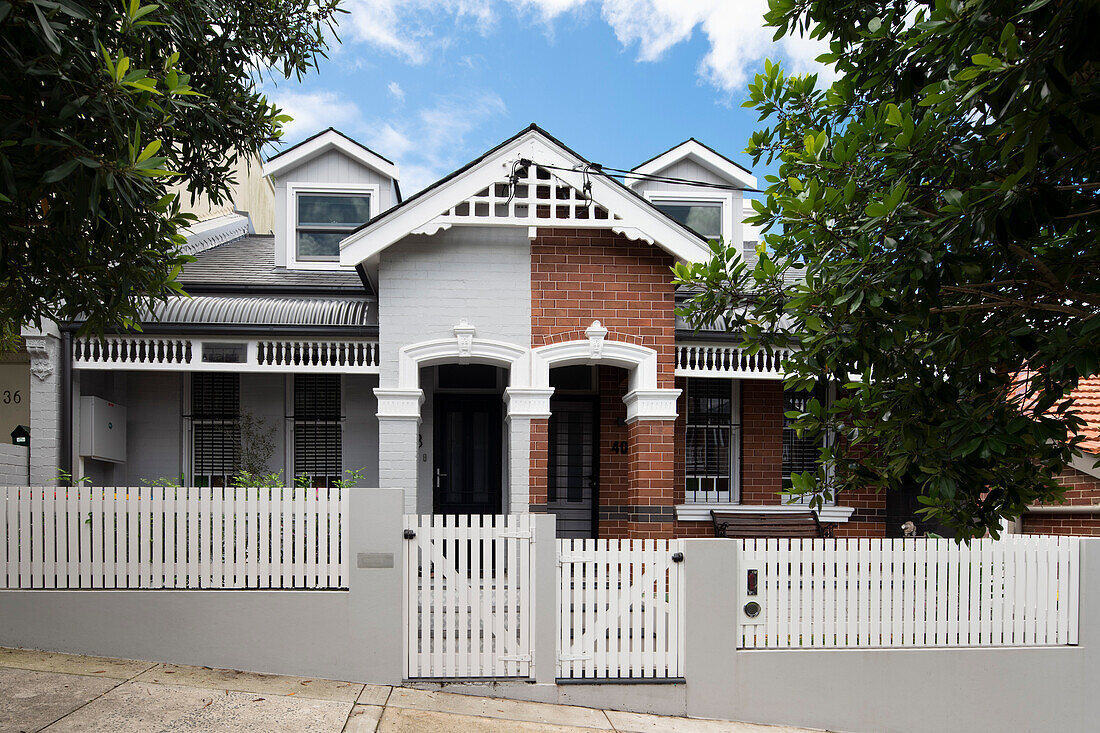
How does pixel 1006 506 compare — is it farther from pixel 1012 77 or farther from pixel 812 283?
pixel 1012 77

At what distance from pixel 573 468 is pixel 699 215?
462 centimetres

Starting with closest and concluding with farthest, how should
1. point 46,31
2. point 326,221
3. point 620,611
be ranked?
point 46,31, point 620,611, point 326,221

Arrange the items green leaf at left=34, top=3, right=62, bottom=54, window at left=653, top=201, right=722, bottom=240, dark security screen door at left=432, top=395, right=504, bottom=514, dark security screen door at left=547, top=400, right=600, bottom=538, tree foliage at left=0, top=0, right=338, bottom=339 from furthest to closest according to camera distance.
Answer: window at left=653, top=201, right=722, bottom=240 < dark security screen door at left=432, top=395, right=504, bottom=514 < dark security screen door at left=547, top=400, right=600, bottom=538 < tree foliage at left=0, top=0, right=338, bottom=339 < green leaf at left=34, top=3, right=62, bottom=54

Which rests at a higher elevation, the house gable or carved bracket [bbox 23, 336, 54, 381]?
the house gable

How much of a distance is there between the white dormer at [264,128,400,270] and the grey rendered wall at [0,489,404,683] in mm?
6670

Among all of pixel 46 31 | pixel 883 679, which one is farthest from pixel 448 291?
pixel 46 31

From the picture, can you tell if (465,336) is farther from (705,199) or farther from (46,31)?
(46,31)

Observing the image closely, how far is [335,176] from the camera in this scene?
12.9 meters

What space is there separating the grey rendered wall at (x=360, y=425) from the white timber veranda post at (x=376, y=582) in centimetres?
467

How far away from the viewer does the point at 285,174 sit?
12742 millimetres

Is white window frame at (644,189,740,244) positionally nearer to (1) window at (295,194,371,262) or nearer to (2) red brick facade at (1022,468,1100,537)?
(1) window at (295,194,371,262)

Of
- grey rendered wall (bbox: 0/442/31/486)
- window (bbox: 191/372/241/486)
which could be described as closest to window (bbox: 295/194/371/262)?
window (bbox: 191/372/241/486)

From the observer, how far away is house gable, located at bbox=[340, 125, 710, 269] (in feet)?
31.2

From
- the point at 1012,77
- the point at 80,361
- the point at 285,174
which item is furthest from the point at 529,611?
the point at 285,174
